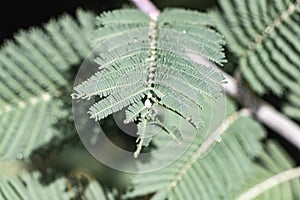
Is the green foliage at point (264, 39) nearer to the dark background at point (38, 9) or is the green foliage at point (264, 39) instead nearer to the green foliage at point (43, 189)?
the dark background at point (38, 9)

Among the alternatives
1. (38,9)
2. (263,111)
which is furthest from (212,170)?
(38,9)

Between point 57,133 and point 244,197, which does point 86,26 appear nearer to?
point 57,133

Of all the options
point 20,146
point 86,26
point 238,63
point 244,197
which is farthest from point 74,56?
point 244,197

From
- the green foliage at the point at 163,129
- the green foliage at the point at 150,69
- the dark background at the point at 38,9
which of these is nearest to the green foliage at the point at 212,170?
the green foliage at the point at 163,129

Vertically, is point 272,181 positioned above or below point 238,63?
below

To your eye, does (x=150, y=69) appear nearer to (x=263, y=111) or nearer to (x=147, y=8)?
(x=147, y=8)

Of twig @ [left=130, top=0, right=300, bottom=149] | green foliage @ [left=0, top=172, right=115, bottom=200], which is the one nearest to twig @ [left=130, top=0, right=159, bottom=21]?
twig @ [left=130, top=0, right=300, bottom=149]
